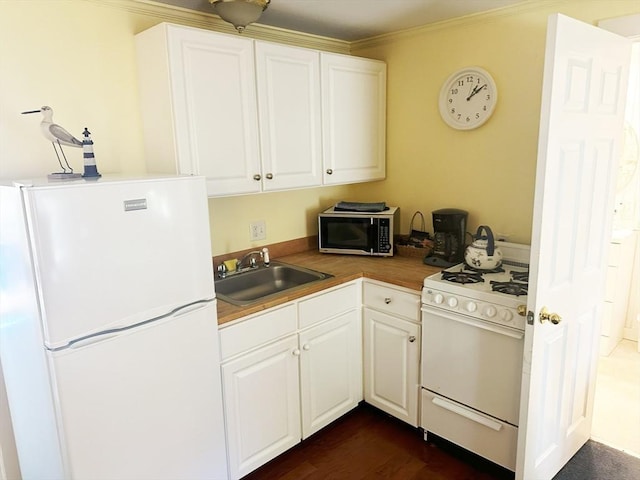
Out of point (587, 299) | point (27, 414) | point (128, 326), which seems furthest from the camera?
point (587, 299)

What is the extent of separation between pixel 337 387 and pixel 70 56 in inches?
82.1

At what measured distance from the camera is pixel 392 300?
94.8 inches

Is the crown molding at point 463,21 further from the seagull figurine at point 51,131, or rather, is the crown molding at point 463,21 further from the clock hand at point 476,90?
the seagull figurine at point 51,131

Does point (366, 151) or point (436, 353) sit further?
point (366, 151)

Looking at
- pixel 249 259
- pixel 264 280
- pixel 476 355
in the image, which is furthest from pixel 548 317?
pixel 249 259

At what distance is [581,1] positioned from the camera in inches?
82.2

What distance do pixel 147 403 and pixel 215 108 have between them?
1.31 metres

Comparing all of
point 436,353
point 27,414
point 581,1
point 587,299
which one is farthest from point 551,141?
point 27,414

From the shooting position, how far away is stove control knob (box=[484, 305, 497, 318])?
77.5 inches

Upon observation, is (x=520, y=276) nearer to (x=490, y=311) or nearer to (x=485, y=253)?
(x=485, y=253)

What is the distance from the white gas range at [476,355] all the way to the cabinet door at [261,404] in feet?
2.32

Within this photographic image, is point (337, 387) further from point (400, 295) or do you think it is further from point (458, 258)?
point (458, 258)

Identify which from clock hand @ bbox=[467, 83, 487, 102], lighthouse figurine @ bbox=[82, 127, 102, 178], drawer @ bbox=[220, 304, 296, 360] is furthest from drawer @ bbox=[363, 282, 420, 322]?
lighthouse figurine @ bbox=[82, 127, 102, 178]

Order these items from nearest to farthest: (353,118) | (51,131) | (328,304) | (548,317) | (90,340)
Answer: (90,340) → (51,131) → (548,317) → (328,304) → (353,118)
